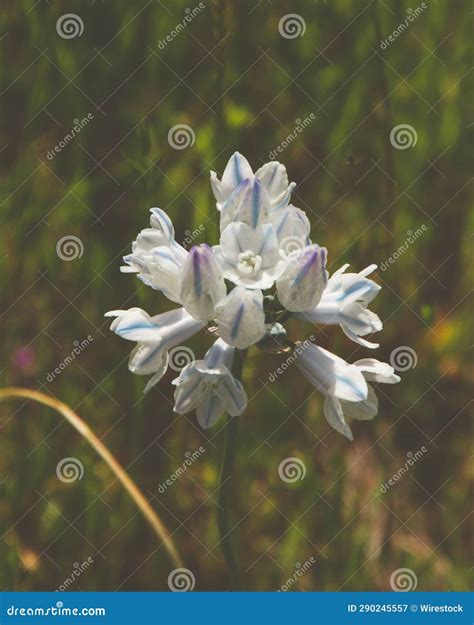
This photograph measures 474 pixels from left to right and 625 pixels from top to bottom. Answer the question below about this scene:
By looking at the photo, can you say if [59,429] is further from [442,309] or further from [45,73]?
[442,309]

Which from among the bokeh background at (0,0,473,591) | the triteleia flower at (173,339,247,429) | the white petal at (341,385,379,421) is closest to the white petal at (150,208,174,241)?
the triteleia flower at (173,339,247,429)

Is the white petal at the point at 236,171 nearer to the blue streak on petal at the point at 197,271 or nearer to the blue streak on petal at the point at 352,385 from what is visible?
the blue streak on petal at the point at 197,271

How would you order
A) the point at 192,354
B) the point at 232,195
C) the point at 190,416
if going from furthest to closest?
the point at 190,416 → the point at 192,354 → the point at 232,195

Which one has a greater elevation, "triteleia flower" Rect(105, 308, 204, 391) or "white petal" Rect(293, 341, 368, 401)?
"white petal" Rect(293, 341, 368, 401)

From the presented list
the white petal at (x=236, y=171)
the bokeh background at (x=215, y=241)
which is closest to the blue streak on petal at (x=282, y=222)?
the white petal at (x=236, y=171)

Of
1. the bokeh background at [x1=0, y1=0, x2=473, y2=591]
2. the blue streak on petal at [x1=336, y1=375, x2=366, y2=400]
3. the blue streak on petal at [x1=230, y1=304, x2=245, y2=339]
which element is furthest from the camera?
the bokeh background at [x1=0, y1=0, x2=473, y2=591]

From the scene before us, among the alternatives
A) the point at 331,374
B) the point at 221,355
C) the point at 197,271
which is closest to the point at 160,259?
the point at 197,271

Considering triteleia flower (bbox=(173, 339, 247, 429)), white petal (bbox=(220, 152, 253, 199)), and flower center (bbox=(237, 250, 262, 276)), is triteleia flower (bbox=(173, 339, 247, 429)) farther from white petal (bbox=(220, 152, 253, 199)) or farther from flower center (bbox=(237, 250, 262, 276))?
white petal (bbox=(220, 152, 253, 199))

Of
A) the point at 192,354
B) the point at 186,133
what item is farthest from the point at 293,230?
the point at 186,133
